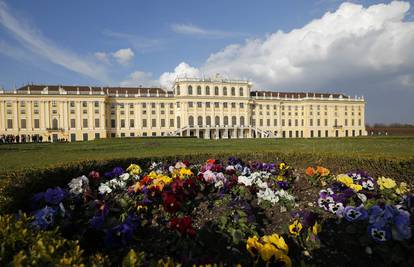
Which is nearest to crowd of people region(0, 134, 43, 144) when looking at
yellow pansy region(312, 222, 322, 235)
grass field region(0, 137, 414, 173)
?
grass field region(0, 137, 414, 173)

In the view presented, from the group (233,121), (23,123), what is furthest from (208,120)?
(23,123)

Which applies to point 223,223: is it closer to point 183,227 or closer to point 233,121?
point 183,227

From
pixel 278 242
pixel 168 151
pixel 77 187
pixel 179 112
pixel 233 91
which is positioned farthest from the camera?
pixel 233 91

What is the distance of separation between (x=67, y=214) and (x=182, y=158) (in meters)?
5.03

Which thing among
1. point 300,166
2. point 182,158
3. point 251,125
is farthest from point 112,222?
point 251,125

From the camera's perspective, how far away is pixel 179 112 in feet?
197

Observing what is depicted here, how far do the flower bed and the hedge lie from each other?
0.32m

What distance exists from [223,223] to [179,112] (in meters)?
57.0

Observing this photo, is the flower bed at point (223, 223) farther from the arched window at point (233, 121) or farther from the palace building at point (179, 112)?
the arched window at point (233, 121)

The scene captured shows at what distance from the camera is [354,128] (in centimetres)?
7338

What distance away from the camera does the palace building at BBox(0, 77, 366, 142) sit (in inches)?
2082

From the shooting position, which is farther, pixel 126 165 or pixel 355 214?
pixel 126 165

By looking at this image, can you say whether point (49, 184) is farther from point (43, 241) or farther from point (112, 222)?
point (43, 241)

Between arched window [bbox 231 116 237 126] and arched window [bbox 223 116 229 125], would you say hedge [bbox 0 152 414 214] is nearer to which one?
arched window [bbox 223 116 229 125]
